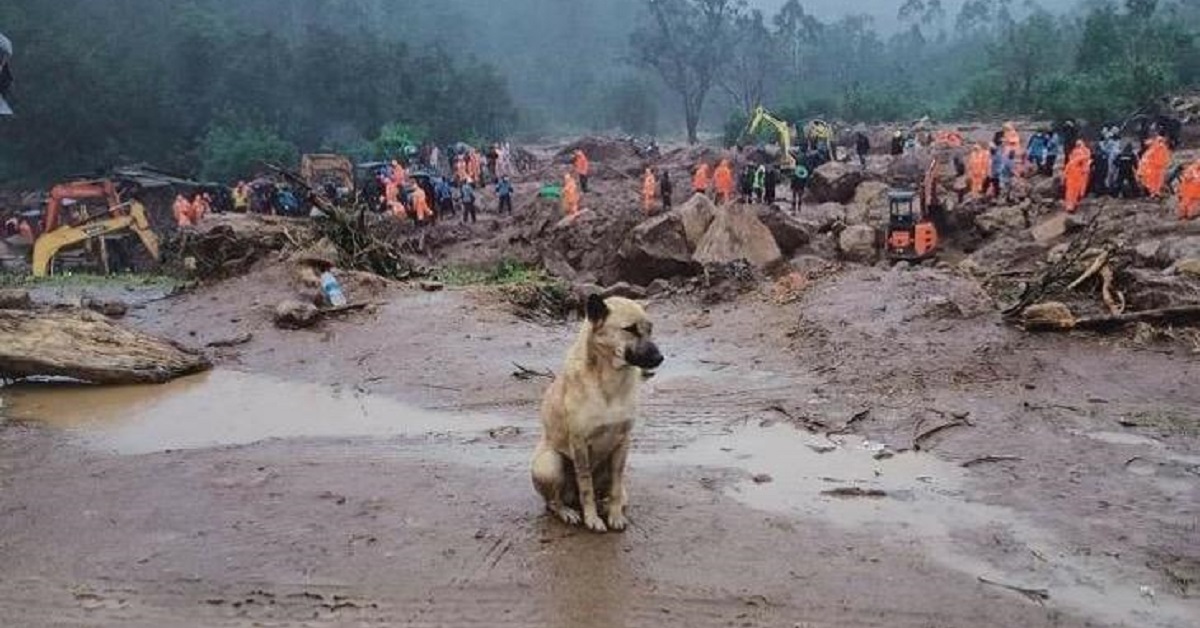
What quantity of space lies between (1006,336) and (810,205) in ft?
55.2

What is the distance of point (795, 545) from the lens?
591 cm

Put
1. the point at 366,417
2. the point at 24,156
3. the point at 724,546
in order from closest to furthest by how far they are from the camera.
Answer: the point at 724,546 → the point at 366,417 → the point at 24,156

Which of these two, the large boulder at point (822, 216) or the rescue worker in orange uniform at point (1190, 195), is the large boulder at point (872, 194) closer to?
the large boulder at point (822, 216)

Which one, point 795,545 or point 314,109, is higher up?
point 314,109

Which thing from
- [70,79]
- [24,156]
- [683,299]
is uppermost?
[70,79]

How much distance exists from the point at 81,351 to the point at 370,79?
43.0 meters

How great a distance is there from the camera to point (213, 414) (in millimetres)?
9758

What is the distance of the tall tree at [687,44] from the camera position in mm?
62781

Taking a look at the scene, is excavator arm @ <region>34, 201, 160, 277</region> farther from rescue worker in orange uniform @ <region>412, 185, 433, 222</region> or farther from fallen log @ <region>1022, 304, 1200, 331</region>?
fallen log @ <region>1022, 304, 1200, 331</region>

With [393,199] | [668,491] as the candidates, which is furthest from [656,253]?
[668,491]

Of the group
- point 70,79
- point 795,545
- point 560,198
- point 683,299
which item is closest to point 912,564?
point 795,545

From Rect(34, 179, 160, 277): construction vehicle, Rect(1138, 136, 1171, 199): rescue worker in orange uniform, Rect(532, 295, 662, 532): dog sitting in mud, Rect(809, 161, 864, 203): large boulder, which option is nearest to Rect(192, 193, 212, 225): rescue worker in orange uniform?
Rect(34, 179, 160, 277): construction vehicle

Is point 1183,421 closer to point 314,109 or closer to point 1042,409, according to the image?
point 1042,409

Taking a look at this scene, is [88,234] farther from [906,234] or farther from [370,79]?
[370,79]
